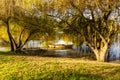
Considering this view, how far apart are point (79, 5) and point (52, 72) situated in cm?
686

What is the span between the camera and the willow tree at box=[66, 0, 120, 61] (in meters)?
16.4

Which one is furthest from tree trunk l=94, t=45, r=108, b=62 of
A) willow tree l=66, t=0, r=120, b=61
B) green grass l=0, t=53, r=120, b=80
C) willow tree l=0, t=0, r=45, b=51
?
green grass l=0, t=53, r=120, b=80

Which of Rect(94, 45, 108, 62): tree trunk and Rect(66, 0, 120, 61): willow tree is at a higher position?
Rect(66, 0, 120, 61): willow tree

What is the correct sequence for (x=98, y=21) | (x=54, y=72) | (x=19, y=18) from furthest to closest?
(x=19, y=18) < (x=98, y=21) < (x=54, y=72)

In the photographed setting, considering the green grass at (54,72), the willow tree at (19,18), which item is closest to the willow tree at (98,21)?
the willow tree at (19,18)

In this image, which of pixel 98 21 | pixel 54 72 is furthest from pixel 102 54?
pixel 54 72

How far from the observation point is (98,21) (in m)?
18.5

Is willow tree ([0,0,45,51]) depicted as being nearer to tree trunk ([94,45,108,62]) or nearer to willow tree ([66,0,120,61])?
willow tree ([66,0,120,61])

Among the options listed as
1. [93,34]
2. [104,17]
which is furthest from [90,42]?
[104,17]

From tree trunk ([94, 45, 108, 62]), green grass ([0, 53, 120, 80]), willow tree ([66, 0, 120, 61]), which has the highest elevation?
willow tree ([66, 0, 120, 61])

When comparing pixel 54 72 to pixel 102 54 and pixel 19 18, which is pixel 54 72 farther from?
pixel 19 18

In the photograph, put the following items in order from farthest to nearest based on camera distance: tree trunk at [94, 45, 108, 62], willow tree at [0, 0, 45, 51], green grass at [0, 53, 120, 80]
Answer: willow tree at [0, 0, 45, 51] < tree trunk at [94, 45, 108, 62] < green grass at [0, 53, 120, 80]

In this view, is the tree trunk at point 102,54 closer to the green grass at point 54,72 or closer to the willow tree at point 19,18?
the willow tree at point 19,18

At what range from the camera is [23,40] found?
28203mm
